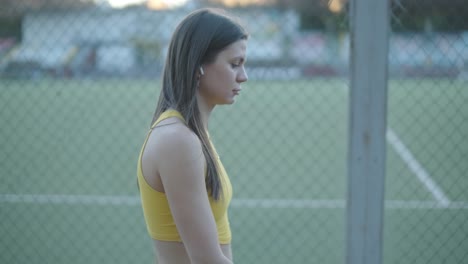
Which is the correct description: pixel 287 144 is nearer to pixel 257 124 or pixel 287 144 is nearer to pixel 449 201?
pixel 257 124

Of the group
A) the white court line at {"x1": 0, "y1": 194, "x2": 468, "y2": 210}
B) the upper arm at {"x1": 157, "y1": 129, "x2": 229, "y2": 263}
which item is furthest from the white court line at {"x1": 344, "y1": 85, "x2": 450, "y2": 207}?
the upper arm at {"x1": 157, "y1": 129, "x2": 229, "y2": 263}

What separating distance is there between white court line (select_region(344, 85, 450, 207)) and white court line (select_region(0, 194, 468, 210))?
1.05 ft

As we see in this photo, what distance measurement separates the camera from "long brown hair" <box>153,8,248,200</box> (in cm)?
166

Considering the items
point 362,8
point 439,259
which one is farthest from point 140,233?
point 362,8

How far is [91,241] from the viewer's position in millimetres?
4957

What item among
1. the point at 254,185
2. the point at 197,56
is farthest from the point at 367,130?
the point at 254,185

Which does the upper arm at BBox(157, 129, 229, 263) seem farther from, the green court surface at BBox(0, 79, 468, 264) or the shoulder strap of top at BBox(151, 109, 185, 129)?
the green court surface at BBox(0, 79, 468, 264)

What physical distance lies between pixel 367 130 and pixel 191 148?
3.03 ft

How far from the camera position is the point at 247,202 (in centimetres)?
619

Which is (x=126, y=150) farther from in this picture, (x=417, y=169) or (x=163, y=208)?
(x=163, y=208)

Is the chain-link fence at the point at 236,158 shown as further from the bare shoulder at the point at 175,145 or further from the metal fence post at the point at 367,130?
the bare shoulder at the point at 175,145

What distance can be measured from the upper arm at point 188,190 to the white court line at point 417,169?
4.77 m

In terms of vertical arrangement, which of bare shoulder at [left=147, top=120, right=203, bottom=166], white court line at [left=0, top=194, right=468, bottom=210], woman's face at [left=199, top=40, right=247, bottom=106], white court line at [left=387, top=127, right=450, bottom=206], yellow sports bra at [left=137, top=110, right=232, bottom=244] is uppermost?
woman's face at [left=199, top=40, right=247, bottom=106]

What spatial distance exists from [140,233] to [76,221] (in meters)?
0.71
